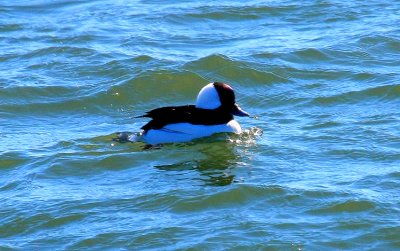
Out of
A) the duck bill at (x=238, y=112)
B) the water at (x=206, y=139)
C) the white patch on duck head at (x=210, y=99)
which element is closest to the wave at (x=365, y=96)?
the water at (x=206, y=139)

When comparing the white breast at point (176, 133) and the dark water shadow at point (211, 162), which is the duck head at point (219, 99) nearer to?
the white breast at point (176, 133)

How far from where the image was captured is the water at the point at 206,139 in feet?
34.2

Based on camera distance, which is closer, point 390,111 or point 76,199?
point 76,199

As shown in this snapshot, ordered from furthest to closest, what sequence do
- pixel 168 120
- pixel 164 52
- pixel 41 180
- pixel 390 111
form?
pixel 164 52, pixel 390 111, pixel 168 120, pixel 41 180

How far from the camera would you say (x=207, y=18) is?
62.9 feet

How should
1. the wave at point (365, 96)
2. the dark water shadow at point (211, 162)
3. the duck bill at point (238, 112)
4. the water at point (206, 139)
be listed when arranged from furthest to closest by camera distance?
the wave at point (365, 96) < the duck bill at point (238, 112) < the dark water shadow at point (211, 162) < the water at point (206, 139)

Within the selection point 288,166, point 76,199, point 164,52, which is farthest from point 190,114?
point 164,52

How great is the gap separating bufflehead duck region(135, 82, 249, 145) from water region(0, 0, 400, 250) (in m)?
0.16

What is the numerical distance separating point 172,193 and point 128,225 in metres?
0.98

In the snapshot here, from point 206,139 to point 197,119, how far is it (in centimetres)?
27

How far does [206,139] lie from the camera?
13367mm

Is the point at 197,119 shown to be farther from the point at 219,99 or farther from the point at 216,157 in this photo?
the point at 216,157

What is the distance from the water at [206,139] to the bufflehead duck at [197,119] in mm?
157

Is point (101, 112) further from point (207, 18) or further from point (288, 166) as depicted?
point (207, 18)
